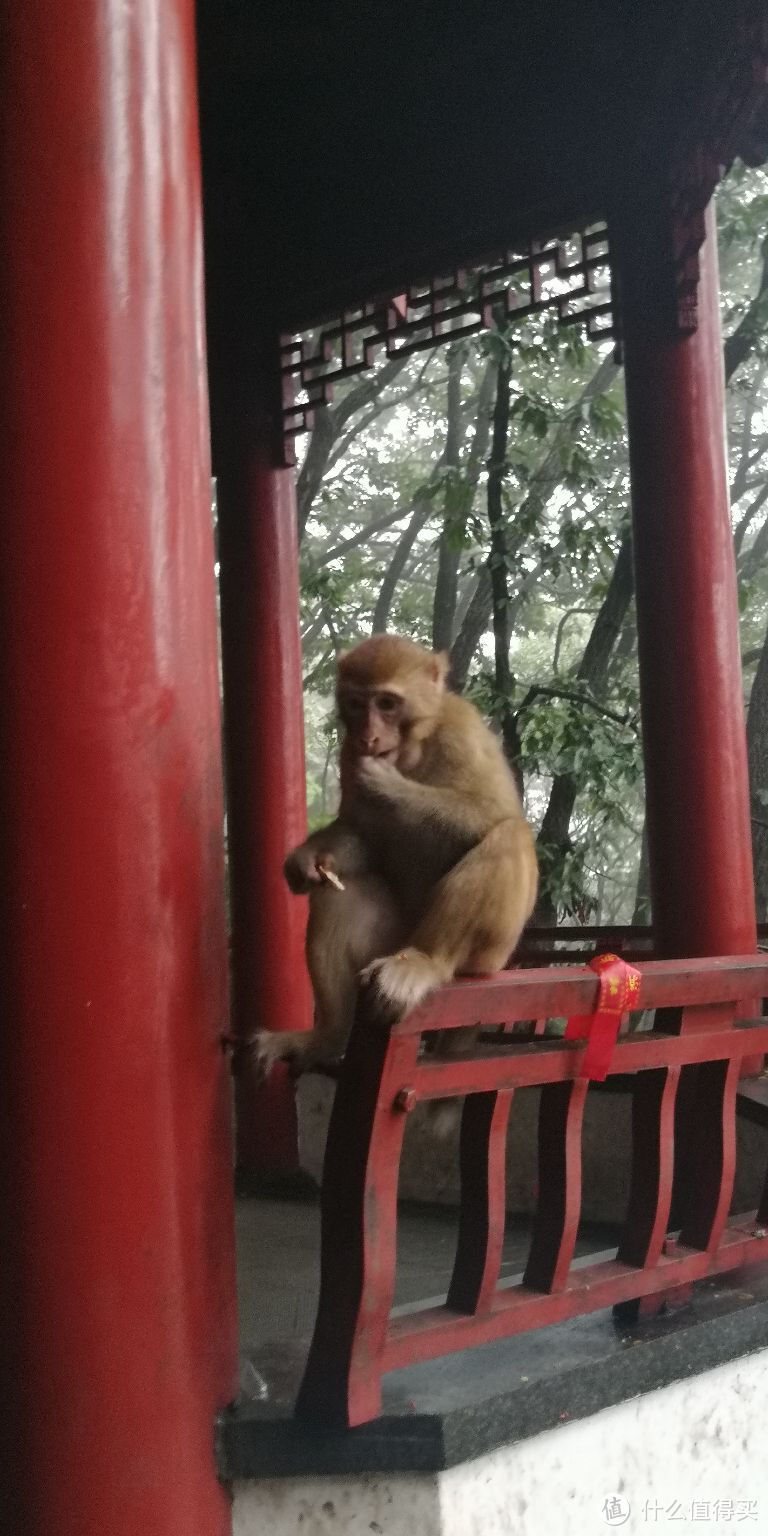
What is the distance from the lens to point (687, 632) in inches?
169

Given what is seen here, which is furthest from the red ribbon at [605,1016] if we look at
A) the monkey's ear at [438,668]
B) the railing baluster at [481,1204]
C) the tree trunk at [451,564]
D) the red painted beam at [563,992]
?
the tree trunk at [451,564]

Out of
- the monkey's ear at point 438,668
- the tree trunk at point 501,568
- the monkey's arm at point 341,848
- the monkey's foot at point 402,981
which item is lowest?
the monkey's foot at point 402,981

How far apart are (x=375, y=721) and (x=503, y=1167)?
1.12 m

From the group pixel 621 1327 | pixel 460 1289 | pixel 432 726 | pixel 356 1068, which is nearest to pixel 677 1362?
pixel 621 1327

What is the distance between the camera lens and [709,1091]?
10.0ft

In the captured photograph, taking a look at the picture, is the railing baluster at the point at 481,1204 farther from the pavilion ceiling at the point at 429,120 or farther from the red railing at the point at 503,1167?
the pavilion ceiling at the point at 429,120

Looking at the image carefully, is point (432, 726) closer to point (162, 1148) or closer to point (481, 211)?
point (162, 1148)

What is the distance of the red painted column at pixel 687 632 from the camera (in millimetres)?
4227

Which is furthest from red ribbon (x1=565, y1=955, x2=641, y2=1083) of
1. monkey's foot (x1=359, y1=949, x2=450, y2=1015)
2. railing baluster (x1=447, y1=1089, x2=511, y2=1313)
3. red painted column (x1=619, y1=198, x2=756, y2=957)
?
red painted column (x1=619, y1=198, x2=756, y2=957)

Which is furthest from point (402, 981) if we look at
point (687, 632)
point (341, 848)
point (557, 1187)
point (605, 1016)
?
point (687, 632)

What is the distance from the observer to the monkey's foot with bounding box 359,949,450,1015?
2318 millimetres

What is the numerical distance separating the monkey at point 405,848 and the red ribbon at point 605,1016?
28 centimetres

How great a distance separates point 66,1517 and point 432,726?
184cm

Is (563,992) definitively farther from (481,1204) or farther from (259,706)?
(259,706)
